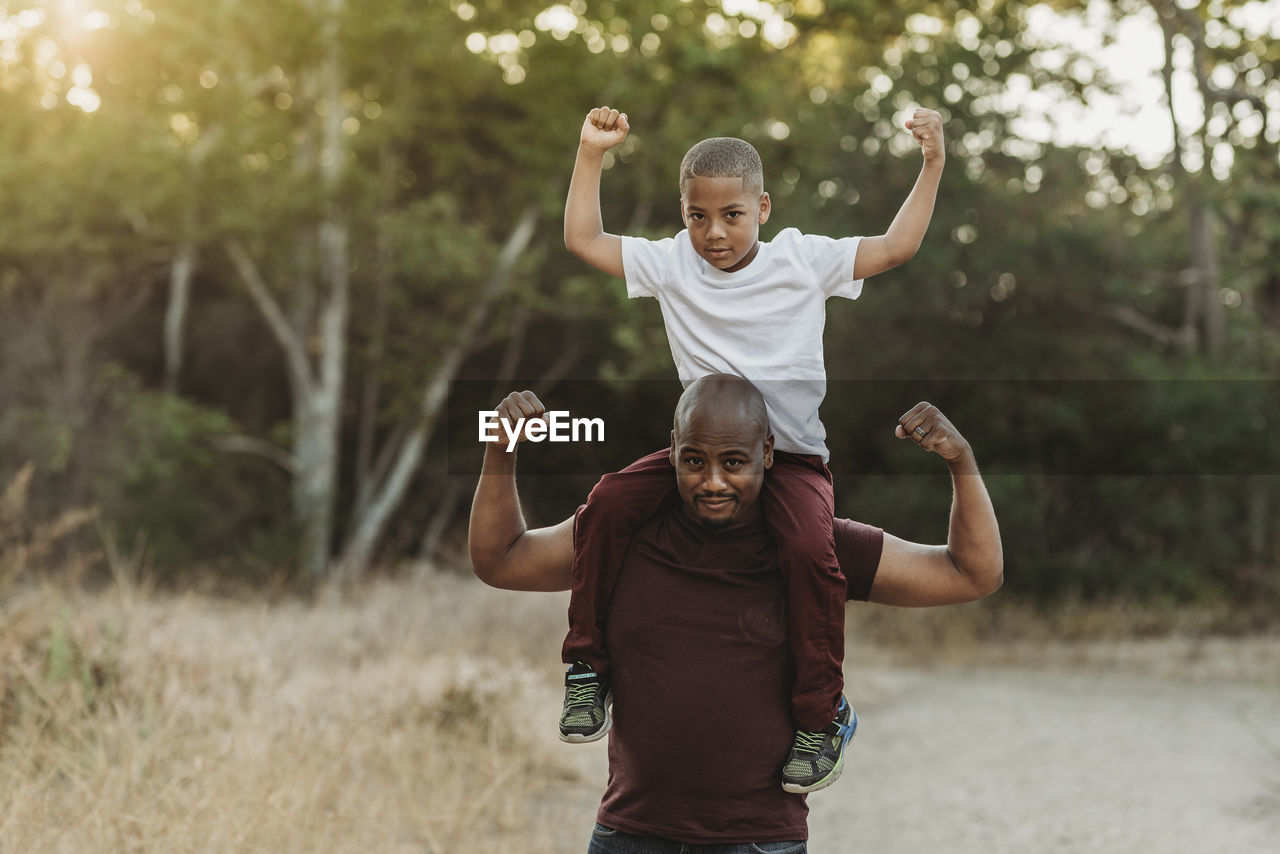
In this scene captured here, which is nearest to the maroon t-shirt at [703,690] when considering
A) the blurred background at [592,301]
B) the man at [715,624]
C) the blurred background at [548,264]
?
the man at [715,624]

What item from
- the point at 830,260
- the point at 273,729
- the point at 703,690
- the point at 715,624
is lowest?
the point at 273,729

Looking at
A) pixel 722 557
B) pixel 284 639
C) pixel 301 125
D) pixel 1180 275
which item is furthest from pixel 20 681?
pixel 1180 275

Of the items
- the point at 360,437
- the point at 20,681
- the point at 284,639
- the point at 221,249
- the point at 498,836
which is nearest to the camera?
the point at 20,681

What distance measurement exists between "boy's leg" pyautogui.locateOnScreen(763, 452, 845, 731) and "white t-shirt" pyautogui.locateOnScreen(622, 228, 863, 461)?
0.21 metres

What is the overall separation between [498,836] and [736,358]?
4.27 meters

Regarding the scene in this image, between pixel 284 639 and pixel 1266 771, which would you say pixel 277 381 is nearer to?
pixel 284 639

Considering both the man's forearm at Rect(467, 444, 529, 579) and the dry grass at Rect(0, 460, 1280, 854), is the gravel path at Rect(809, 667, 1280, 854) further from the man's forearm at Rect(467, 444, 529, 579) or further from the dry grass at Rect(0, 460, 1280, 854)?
the man's forearm at Rect(467, 444, 529, 579)

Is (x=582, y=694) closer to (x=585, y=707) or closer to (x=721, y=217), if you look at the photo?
(x=585, y=707)

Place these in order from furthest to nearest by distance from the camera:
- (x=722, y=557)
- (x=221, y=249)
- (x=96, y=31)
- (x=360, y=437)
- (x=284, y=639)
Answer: (x=360, y=437) < (x=221, y=249) < (x=96, y=31) < (x=284, y=639) < (x=722, y=557)

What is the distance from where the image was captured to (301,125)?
19.5m

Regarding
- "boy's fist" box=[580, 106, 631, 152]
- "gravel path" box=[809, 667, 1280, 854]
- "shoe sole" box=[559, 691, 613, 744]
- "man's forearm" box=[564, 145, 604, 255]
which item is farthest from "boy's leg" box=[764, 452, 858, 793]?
"gravel path" box=[809, 667, 1280, 854]

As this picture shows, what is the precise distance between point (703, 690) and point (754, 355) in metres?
0.74

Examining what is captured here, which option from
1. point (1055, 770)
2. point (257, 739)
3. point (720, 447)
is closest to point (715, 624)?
point (720, 447)

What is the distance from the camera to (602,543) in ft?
8.86
